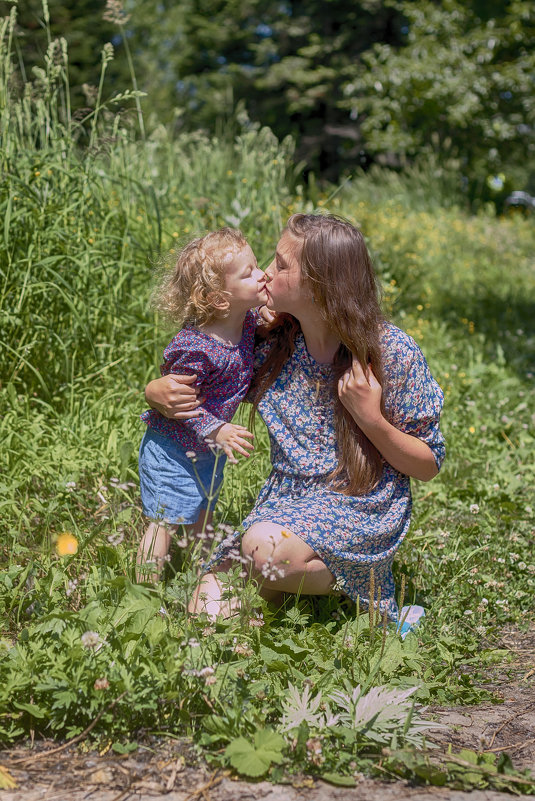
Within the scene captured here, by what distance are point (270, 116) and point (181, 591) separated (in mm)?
16226

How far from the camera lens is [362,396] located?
217 centimetres

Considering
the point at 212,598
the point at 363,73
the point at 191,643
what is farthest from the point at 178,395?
the point at 363,73

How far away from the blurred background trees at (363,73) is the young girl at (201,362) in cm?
612

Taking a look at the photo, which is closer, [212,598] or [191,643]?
[191,643]

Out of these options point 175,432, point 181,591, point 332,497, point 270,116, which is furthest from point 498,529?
point 270,116

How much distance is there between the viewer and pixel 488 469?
11.7ft

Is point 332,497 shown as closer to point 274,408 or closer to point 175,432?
point 274,408

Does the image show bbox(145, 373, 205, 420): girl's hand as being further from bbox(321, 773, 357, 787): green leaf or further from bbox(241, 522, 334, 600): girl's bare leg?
bbox(321, 773, 357, 787): green leaf

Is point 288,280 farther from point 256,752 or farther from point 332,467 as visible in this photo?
point 256,752

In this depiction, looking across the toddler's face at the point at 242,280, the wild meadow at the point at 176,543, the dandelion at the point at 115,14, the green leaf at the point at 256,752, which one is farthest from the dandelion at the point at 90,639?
the dandelion at the point at 115,14

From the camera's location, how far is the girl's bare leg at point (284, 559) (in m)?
2.08

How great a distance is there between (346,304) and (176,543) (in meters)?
0.88

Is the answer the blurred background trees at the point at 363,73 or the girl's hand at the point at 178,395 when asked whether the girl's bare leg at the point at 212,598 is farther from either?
the blurred background trees at the point at 363,73

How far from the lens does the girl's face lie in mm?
2207
